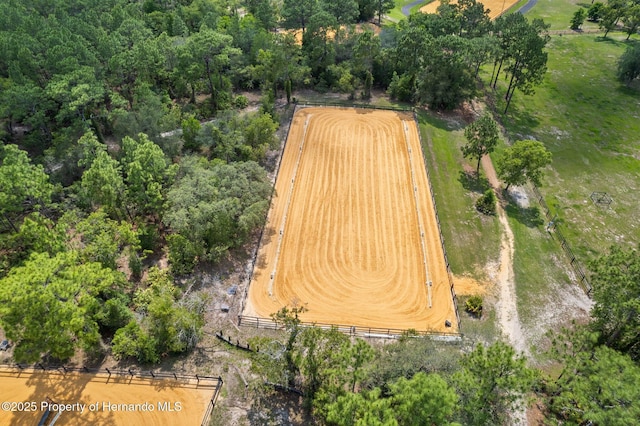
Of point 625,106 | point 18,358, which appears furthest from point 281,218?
point 625,106

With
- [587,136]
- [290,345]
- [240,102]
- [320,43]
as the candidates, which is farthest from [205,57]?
[587,136]

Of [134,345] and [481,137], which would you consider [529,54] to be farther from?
[134,345]

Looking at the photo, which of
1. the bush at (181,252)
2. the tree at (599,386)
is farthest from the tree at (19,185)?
the tree at (599,386)

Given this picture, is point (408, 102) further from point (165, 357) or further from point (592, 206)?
point (165, 357)

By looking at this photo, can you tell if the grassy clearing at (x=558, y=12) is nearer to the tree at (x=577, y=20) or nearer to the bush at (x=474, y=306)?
the tree at (x=577, y=20)

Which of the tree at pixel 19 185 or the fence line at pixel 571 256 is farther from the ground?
the tree at pixel 19 185

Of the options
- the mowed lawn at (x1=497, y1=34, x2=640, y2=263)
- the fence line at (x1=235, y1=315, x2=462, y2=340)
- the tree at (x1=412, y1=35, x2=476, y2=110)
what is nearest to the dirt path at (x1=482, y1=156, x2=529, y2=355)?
the fence line at (x1=235, y1=315, x2=462, y2=340)
